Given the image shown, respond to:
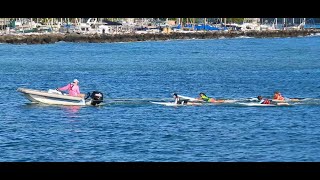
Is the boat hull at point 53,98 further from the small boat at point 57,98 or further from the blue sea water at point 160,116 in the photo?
the blue sea water at point 160,116

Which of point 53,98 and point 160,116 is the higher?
point 53,98

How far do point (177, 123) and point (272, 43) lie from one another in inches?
1925

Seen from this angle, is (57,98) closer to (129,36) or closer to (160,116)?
(160,116)

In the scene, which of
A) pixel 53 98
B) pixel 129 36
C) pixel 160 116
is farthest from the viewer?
pixel 129 36

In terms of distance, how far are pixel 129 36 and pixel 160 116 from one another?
162 ft

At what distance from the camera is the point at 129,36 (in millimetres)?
73625

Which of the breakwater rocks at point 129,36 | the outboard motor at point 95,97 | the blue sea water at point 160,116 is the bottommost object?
the blue sea water at point 160,116

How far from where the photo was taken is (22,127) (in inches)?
896

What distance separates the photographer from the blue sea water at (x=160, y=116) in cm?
1778

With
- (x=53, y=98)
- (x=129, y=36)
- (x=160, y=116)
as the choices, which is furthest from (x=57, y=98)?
(x=129, y=36)

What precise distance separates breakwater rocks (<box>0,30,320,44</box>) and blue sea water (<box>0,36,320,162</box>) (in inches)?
685

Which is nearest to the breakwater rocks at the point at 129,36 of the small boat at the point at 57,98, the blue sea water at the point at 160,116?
the blue sea water at the point at 160,116

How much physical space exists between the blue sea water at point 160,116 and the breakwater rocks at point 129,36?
17.4 meters
